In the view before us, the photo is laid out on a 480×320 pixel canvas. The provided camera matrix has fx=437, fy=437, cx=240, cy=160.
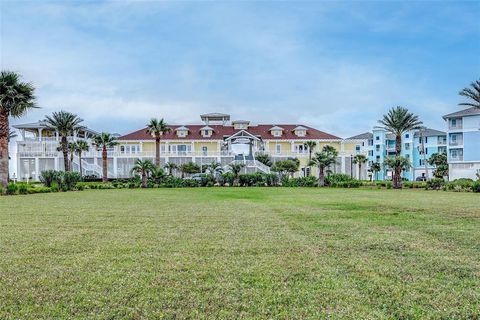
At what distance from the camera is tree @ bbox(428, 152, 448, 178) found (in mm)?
76562

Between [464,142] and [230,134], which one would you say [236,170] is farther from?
[464,142]

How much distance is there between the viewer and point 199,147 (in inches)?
2864

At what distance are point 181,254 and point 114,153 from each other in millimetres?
60400

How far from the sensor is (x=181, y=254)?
836 centimetres

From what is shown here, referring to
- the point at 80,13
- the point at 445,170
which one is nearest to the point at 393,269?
the point at 80,13

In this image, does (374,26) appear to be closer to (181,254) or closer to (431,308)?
(181,254)

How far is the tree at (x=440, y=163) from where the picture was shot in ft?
251

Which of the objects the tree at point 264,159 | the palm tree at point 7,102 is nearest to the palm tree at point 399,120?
the tree at point 264,159

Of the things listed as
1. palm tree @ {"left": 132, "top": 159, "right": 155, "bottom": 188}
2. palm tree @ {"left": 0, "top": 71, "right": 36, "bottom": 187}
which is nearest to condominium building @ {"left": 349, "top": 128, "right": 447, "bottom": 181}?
palm tree @ {"left": 132, "top": 159, "right": 155, "bottom": 188}

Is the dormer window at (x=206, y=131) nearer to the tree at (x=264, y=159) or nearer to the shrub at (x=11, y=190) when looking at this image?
the tree at (x=264, y=159)

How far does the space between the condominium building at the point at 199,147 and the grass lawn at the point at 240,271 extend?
49.1 metres

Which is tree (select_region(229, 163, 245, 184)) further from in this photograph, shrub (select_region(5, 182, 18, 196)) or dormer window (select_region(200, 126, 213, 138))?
shrub (select_region(5, 182, 18, 196))

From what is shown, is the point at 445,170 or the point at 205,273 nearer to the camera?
the point at 205,273

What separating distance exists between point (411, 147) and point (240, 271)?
317ft
